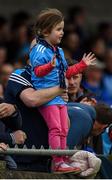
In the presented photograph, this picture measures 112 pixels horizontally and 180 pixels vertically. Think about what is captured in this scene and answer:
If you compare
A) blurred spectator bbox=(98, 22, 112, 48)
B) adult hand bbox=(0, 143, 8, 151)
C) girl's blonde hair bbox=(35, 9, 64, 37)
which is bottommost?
adult hand bbox=(0, 143, 8, 151)

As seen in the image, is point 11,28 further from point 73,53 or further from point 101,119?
point 101,119

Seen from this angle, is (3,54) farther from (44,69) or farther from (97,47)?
(44,69)

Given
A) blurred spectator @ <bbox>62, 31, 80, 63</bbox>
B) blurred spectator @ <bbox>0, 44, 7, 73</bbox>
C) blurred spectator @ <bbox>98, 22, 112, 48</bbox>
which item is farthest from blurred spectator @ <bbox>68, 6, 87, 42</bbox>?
blurred spectator @ <bbox>0, 44, 7, 73</bbox>

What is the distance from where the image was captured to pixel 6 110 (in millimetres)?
8414

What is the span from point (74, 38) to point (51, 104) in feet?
26.6

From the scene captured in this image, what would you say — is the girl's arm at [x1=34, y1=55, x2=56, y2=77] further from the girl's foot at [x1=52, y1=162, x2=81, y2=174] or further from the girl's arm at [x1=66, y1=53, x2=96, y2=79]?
the girl's foot at [x1=52, y1=162, x2=81, y2=174]

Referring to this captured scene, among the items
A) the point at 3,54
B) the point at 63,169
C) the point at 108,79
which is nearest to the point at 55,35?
the point at 63,169

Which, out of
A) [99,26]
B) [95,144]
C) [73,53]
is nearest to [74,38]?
[73,53]

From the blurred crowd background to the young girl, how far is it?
193 inches

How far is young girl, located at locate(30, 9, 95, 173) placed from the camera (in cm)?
880

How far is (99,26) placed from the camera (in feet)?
61.1

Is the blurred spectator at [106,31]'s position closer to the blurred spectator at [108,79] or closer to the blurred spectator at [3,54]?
the blurred spectator at [108,79]

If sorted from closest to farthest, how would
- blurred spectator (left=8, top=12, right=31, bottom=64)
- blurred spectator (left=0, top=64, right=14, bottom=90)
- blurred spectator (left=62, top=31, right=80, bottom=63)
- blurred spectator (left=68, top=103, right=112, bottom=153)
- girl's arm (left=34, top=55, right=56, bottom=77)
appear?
girl's arm (left=34, top=55, right=56, bottom=77)
blurred spectator (left=68, top=103, right=112, bottom=153)
blurred spectator (left=0, top=64, right=14, bottom=90)
blurred spectator (left=8, top=12, right=31, bottom=64)
blurred spectator (left=62, top=31, right=80, bottom=63)

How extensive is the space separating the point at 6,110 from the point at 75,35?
868 centimetres
